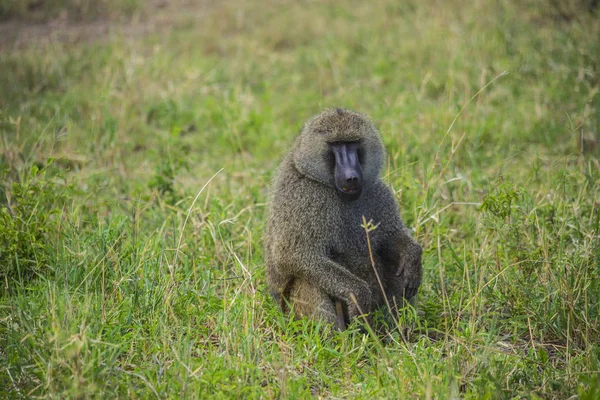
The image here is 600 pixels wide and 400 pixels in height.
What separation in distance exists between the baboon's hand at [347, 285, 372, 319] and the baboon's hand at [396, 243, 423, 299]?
0.18 meters

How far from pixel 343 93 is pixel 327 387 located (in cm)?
360

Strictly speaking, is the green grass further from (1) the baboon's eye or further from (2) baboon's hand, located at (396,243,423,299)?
(1) the baboon's eye

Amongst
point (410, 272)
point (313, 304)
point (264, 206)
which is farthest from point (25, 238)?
point (410, 272)

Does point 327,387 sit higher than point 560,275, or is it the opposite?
Result: point 560,275

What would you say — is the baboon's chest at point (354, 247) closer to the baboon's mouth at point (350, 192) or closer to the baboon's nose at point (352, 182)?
the baboon's mouth at point (350, 192)

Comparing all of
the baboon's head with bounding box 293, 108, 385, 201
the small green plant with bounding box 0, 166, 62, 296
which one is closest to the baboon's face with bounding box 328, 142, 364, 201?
the baboon's head with bounding box 293, 108, 385, 201

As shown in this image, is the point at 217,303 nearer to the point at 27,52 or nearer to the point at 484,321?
the point at 484,321

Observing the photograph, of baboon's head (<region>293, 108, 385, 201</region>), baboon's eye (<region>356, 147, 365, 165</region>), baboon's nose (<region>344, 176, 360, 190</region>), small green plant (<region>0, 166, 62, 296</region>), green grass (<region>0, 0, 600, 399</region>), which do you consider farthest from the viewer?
small green plant (<region>0, 166, 62, 296</region>)

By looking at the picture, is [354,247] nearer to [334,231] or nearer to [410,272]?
[334,231]

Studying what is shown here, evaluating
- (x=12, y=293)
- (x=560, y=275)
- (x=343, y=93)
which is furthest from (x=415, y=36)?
(x=12, y=293)

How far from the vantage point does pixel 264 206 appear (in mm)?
4629

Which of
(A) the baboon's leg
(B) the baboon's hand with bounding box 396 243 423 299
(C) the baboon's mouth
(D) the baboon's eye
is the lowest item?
(A) the baboon's leg

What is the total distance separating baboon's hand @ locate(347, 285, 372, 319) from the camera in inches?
130

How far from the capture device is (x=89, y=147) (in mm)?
5266
